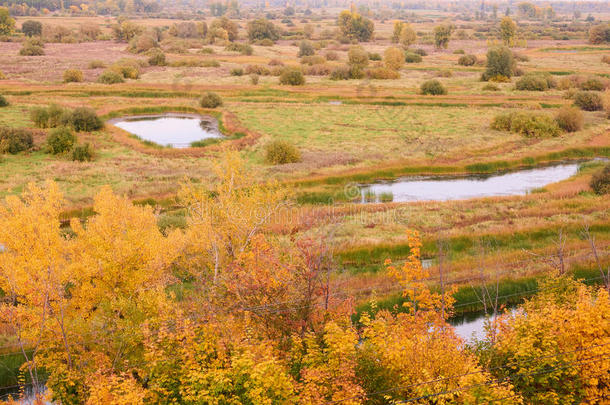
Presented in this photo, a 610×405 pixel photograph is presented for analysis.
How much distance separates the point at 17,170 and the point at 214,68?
72.8 meters

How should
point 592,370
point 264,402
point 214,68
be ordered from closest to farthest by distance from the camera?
point 264,402
point 592,370
point 214,68

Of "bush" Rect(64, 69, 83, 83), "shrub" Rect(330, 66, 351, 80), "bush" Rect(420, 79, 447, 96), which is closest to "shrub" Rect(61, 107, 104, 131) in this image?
"bush" Rect(64, 69, 83, 83)

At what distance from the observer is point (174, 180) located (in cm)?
4891

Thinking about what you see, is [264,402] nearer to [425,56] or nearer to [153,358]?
[153,358]

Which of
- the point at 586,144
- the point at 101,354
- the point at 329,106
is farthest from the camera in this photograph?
the point at 329,106

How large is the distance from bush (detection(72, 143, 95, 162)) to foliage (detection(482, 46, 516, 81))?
77309 millimetres

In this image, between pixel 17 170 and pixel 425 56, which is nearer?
pixel 17 170

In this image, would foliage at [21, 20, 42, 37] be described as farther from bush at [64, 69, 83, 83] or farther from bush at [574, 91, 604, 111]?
bush at [574, 91, 604, 111]

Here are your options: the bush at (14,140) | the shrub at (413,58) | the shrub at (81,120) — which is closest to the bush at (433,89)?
the shrub at (413,58)

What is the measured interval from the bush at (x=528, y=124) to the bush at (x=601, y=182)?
727 inches

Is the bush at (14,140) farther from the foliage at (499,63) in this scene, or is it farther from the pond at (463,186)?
the foliage at (499,63)

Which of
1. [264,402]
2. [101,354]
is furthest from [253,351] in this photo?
[101,354]

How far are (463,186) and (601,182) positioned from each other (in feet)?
39.9

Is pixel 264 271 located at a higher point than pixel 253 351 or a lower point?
higher
